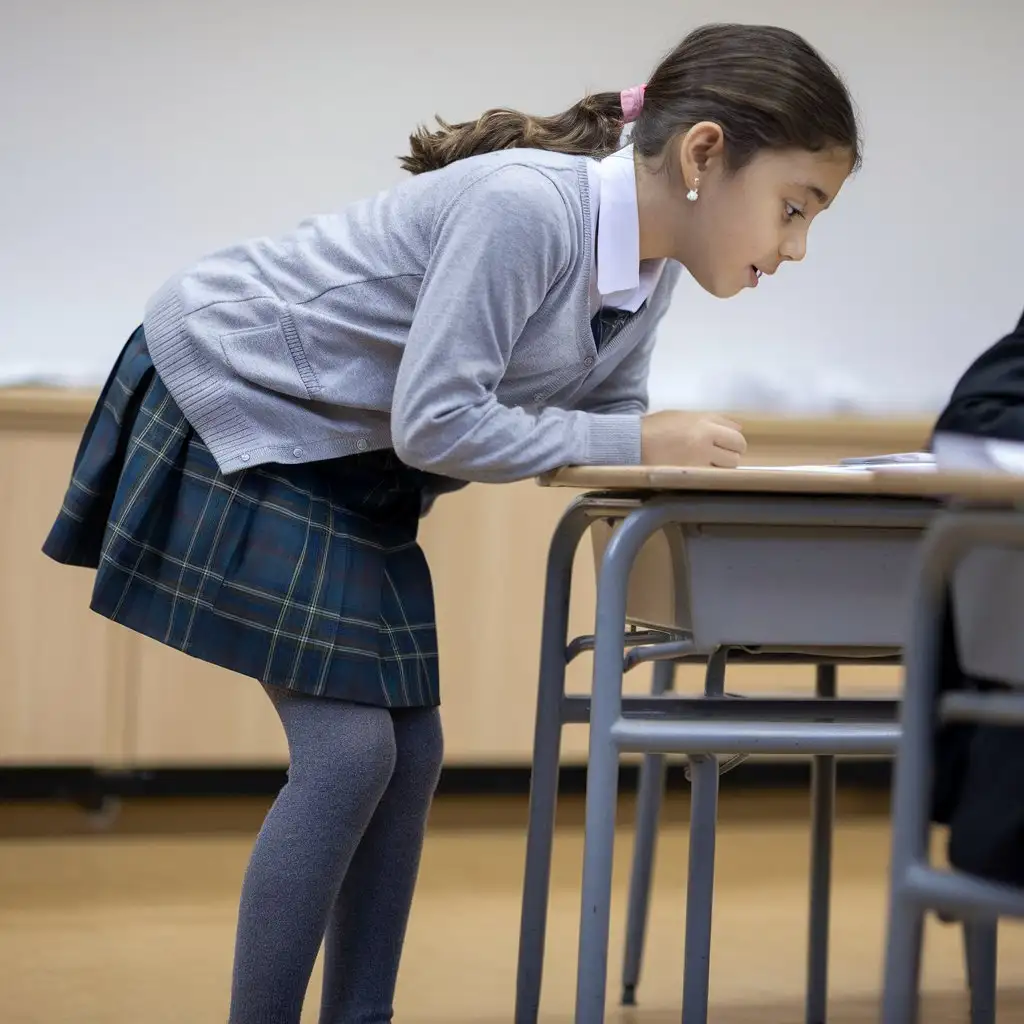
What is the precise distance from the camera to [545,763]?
5.28 ft

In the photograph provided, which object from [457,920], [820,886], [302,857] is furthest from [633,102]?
[457,920]

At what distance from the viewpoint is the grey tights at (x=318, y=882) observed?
1.32 metres

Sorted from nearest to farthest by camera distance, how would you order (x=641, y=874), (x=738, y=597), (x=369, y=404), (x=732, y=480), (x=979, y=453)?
(x=979, y=453) → (x=732, y=480) → (x=738, y=597) → (x=369, y=404) → (x=641, y=874)

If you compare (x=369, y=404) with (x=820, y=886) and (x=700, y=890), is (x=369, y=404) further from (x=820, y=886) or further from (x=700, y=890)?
(x=820, y=886)

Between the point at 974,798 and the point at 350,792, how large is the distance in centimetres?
67

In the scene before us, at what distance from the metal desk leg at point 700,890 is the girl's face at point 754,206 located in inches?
16.5

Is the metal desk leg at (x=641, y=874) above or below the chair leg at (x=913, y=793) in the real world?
below

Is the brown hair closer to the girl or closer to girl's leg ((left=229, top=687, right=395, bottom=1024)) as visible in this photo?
the girl

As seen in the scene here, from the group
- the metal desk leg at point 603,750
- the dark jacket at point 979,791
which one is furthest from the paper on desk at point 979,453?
the metal desk leg at point 603,750

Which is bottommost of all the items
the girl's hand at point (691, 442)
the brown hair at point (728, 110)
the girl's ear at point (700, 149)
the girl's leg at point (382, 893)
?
the girl's leg at point (382, 893)

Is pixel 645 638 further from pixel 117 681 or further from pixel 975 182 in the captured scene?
pixel 975 182

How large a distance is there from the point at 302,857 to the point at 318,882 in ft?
0.09

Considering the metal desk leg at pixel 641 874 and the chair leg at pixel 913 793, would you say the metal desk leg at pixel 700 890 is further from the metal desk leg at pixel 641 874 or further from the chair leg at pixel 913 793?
the chair leg at pixel 913 793

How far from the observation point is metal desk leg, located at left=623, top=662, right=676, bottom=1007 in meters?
1.93
